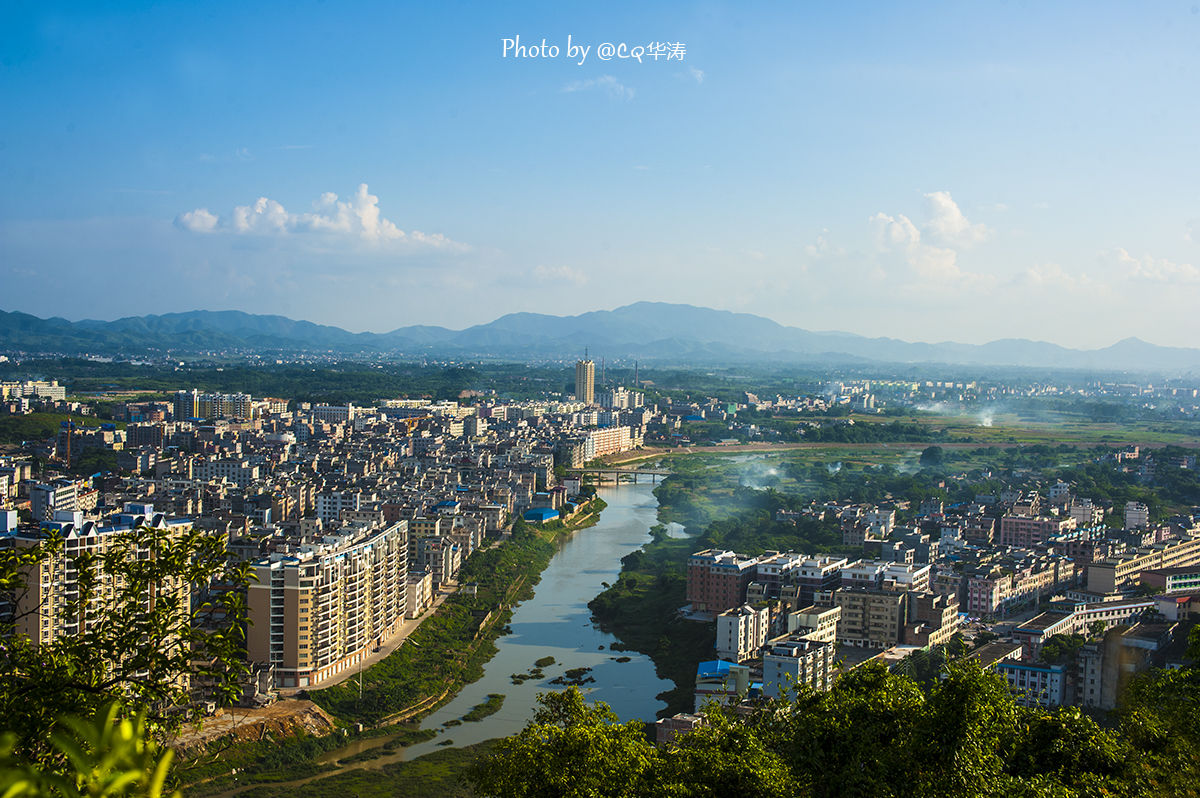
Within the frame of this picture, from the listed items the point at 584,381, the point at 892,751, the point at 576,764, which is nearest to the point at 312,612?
the point at 576,764

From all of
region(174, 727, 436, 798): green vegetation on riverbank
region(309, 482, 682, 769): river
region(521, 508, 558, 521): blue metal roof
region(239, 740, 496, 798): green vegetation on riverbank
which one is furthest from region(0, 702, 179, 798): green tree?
region(521, 508, 558, 521): blue metal roof

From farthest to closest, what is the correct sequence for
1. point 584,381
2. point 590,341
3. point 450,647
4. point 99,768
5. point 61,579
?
point 590,341 < point 584,381 < point 450,647 < point 61,579 < point 99,768

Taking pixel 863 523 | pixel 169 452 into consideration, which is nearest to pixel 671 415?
pixel 169 452

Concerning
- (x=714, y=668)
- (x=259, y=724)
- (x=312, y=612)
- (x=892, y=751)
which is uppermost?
(x=892, y=751)

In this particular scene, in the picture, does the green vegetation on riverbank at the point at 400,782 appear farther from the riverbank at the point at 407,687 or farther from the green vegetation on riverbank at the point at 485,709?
the green vegetation on riverbank at the point at 485,709

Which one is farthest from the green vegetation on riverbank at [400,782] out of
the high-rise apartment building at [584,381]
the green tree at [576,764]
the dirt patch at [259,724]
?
the high-rise apartment building at [584,381]

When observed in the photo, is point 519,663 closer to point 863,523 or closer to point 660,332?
point 863,523

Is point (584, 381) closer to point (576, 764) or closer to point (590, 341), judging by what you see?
point (576, 764)
